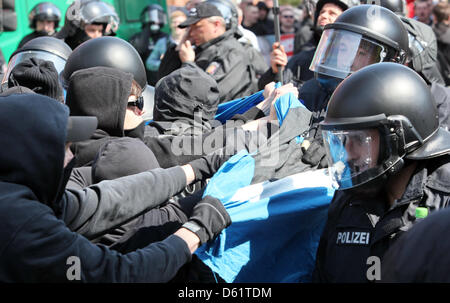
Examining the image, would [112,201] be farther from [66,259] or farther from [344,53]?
[344,53]

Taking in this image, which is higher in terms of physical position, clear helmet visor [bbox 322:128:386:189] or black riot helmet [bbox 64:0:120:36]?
clear helmet visor [bbox 322:128:386:189]

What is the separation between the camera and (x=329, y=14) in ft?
17.3

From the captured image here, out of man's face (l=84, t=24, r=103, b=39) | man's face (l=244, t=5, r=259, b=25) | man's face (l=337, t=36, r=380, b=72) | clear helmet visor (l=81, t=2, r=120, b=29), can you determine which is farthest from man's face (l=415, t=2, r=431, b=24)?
man's face (l=337, t=36, r=380, b=72)

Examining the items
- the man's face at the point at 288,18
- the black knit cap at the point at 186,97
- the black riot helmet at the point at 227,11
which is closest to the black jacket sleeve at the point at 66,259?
the black knit cap at the point at 186,97

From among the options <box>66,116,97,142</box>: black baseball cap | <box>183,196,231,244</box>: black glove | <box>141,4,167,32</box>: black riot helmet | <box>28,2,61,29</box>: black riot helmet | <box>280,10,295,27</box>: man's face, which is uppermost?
<box>66,116,97,142</box>: black baseball cap

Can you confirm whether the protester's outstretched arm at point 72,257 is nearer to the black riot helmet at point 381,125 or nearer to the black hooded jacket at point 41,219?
the black hooded jacket at point 41,219

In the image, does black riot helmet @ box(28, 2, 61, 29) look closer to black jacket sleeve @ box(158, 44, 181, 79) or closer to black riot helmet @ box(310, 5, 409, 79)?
black jacket sleeve @ box(158, 44, 181, 79)

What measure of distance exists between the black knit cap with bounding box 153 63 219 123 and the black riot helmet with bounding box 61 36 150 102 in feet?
0.83

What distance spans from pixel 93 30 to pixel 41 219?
15.3ft

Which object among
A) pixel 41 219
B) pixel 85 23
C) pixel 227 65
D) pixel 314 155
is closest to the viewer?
pixel 41 219

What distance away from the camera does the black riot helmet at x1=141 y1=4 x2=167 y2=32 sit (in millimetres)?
9242

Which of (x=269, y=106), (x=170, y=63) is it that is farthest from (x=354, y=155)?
(x=170, y=63)

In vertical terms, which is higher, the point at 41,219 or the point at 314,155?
the point at 41,219
